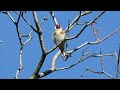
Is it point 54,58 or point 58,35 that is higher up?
point 58,35

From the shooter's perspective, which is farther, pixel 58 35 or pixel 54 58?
pixel 58 35

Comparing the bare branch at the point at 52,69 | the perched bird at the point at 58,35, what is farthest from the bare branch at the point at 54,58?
the perched bird at the point at 58,35

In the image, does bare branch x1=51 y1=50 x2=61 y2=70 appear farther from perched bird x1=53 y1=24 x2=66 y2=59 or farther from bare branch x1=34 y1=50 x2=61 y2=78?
perched bird x1=53 y1=24 x2=66 y2=59

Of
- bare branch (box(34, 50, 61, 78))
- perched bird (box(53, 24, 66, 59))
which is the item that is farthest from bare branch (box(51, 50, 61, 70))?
perched bird (box(53, 24, 66, 59))

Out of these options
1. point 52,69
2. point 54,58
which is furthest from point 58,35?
point 52,69

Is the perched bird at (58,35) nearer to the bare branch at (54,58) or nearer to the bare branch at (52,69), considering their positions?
the bare branch at (54,58)

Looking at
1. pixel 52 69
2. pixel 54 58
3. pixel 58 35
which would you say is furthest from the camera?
pixel 58 35

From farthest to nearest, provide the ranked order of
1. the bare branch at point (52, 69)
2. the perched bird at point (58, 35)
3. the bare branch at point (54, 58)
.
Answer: the perched bird at point (58, 35) < the bare branch at point (54, 58) < the bare branch at point (52, 69)

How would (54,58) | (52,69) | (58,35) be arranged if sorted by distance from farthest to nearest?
(58,35) → (54,58) → (52,69)

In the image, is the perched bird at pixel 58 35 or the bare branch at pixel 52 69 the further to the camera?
the perched bird at pixel 58 35

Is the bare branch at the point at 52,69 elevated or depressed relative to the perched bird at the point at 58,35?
depressed

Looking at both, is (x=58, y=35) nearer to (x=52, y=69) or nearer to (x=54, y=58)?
(x=54, y=58)
